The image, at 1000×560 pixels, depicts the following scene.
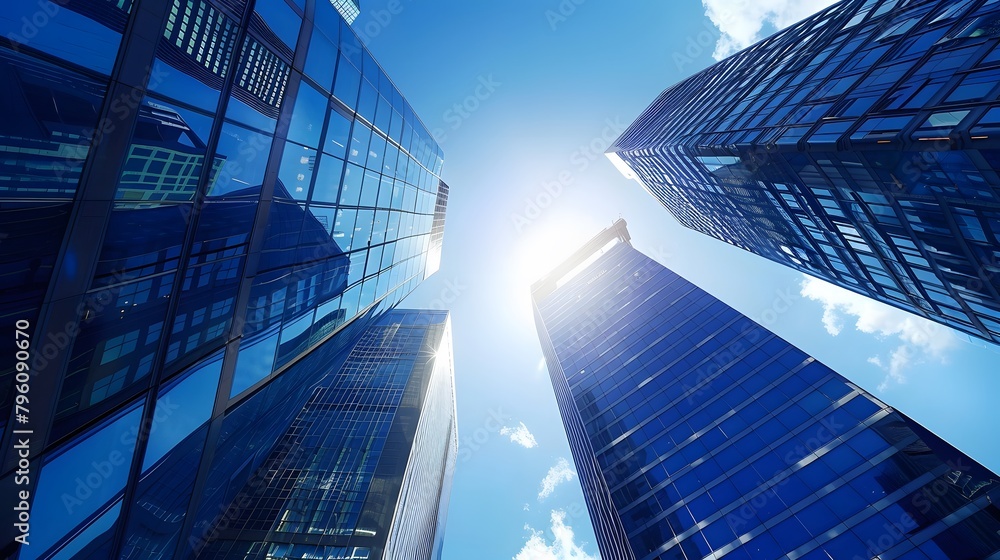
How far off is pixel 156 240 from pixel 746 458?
4222 centimetres

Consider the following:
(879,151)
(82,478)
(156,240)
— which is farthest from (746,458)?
(156,240)

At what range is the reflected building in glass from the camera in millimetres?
4457

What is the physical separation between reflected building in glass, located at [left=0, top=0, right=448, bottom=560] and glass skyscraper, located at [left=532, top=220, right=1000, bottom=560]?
34907 millimetres

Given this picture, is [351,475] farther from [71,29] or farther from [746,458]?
[71,29]

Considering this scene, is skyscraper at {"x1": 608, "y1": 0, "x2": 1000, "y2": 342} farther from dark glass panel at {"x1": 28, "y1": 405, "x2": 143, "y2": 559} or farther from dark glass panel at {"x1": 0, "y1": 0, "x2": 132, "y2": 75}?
dark glass panel at {"x1": 28, "y1": 405, "x2": 143, "y2": 559}

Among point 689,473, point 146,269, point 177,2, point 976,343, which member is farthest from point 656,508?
point 177,2

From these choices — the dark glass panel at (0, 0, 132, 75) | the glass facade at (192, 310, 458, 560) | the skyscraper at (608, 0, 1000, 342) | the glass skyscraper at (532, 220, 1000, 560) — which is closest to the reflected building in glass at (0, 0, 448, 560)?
the dark glass panel at (0, 0, 132, 75)

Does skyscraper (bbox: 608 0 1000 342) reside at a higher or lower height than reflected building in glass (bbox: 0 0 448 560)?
higher

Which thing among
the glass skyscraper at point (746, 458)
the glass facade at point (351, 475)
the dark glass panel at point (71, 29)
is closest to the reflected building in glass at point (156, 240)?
the dark glass panel at point (71, 29)

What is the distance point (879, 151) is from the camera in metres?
16.7

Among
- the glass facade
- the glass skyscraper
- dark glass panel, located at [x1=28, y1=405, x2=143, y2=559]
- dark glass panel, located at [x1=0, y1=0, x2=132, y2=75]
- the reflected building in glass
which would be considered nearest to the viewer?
dark glass panel, located at [x1=0, y1=0, x2=132, y2=75]

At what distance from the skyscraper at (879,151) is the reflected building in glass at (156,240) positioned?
891 inches

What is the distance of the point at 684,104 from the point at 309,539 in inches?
2610

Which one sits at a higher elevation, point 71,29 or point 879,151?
point 879,151
